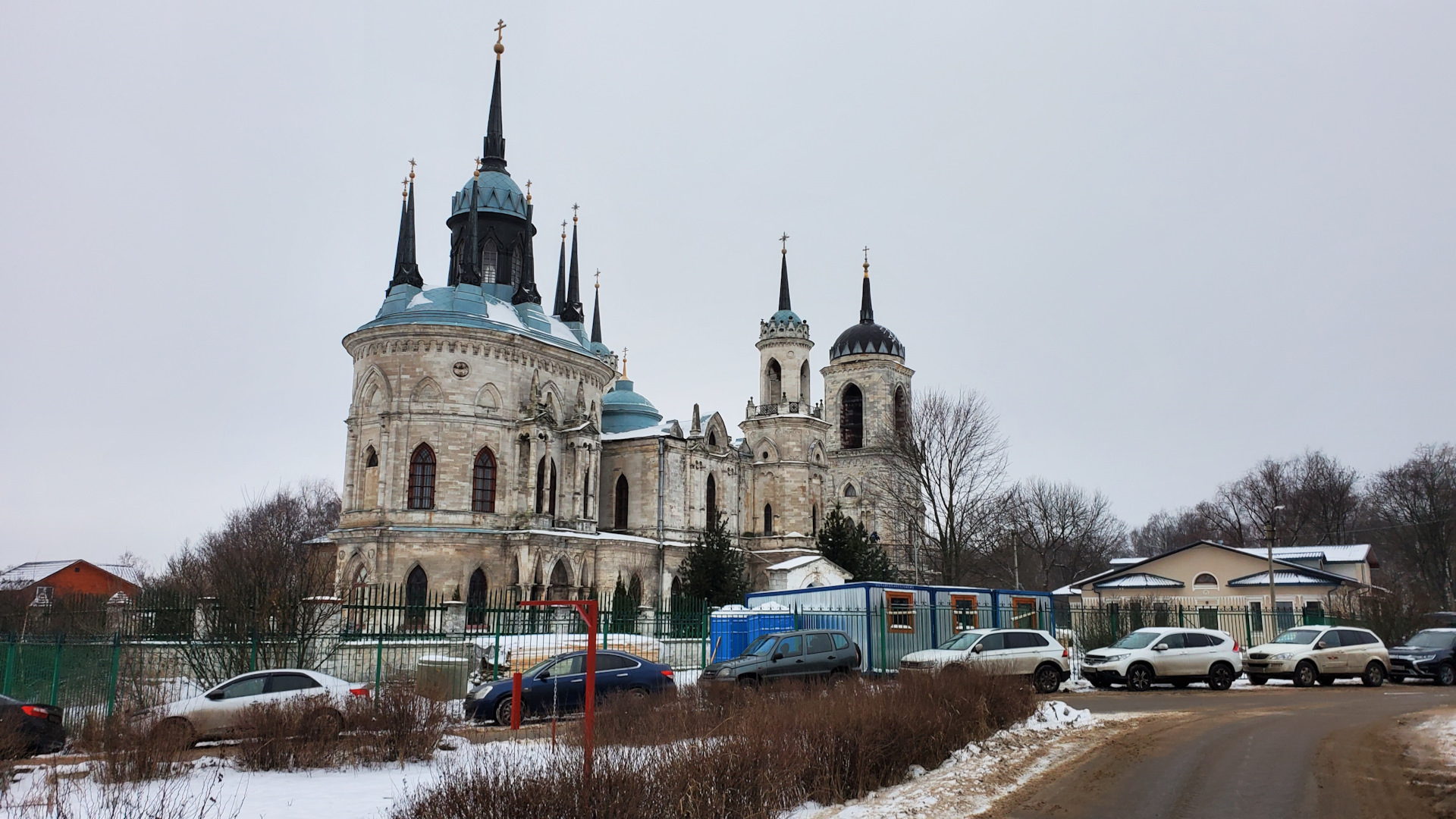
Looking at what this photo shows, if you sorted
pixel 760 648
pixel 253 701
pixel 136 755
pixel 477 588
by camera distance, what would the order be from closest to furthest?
pixel 136 755 → pixel 253 701 → pixel 760 648 → pixel 477 588

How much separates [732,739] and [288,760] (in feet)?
18.8

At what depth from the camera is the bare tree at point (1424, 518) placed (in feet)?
211

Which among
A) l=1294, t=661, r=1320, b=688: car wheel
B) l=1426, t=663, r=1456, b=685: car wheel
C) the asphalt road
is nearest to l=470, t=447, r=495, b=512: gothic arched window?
the asphalt road

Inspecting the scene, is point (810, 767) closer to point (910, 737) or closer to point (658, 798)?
point (910, 737)

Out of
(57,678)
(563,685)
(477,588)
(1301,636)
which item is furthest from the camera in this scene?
(477,588)

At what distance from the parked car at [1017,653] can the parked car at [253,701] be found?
10648mm

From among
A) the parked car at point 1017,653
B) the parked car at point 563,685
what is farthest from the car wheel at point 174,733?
the parked car at point 1017,653

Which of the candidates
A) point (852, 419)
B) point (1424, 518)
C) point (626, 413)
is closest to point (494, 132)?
point (626, 413)

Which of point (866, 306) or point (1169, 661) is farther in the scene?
point (866, 306)

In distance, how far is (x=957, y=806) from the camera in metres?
10.0

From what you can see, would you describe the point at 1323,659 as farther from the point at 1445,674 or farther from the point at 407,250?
the point at 407,250

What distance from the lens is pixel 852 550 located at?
4838cm


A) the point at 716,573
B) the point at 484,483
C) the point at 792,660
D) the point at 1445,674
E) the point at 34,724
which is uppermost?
the point at 484,483

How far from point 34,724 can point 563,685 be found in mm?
7530
